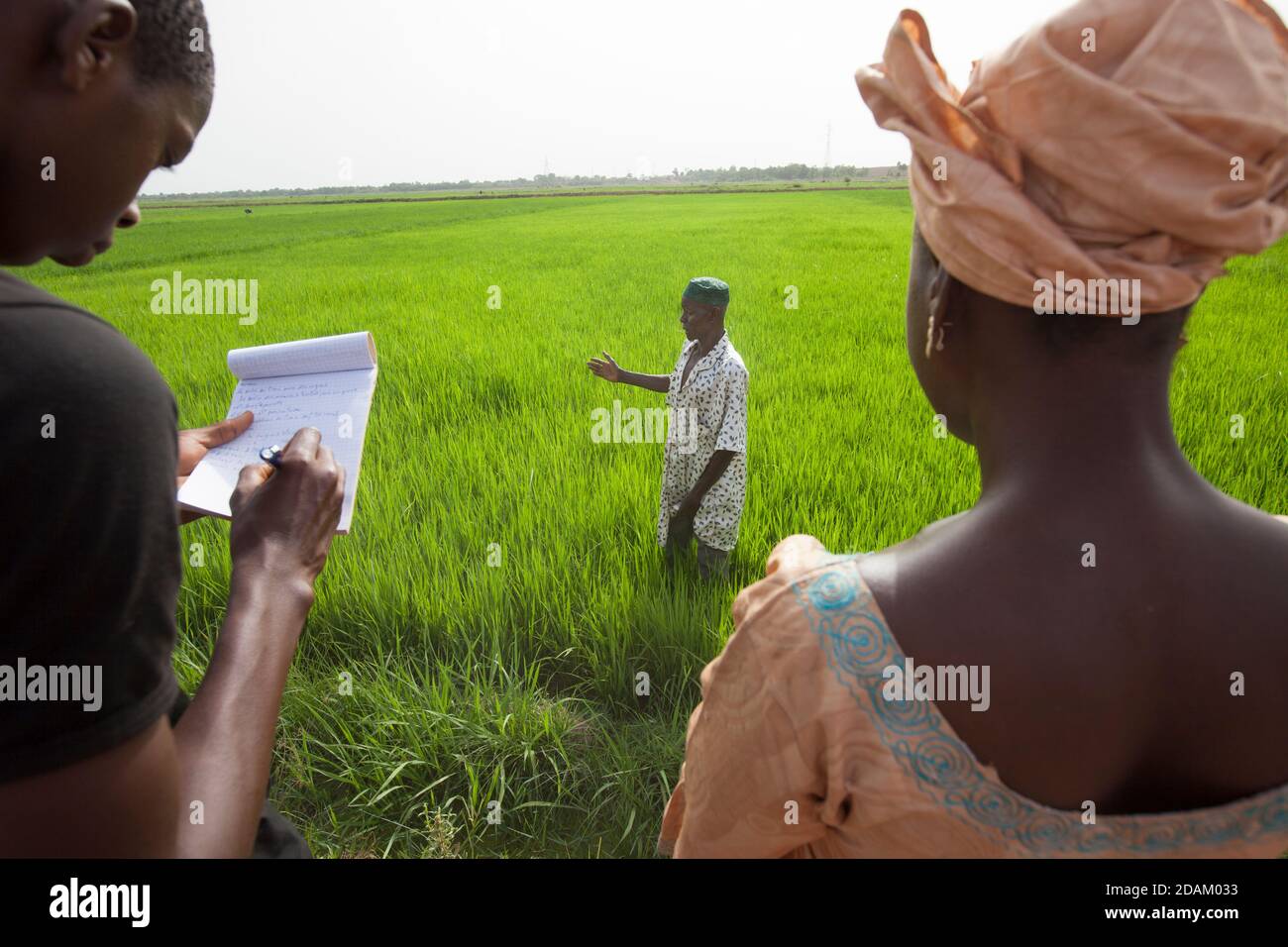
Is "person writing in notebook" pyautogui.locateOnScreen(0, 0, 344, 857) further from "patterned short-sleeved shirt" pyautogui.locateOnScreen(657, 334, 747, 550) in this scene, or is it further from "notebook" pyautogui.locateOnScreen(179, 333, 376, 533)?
"patterned short-sleeved shirt" pyautogui.locateOnScreen(657, 334, 747, 550)

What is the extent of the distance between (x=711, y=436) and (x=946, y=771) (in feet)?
6.64

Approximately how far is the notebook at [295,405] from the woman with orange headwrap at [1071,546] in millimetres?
976

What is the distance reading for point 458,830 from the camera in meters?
2.23

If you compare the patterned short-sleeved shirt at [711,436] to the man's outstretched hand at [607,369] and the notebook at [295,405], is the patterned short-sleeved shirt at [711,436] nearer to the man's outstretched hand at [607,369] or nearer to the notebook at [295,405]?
the man's outstretched hand at [607,369]

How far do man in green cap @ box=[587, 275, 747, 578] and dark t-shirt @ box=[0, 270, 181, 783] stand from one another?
7.10ft

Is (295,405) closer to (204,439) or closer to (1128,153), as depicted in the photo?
(204,439)

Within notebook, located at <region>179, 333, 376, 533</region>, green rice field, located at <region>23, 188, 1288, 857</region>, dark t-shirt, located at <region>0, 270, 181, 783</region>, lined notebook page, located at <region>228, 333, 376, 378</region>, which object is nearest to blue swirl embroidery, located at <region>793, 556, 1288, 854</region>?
dark t-shirt, located at <region>0, 270, 181, 783</region>

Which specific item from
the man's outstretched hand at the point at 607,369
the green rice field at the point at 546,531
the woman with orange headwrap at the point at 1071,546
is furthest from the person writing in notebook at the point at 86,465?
the man's outstretched hand at the point at 607,369

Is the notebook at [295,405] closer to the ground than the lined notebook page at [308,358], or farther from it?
closer to the ground

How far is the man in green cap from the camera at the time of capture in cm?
281

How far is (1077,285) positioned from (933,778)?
566mm

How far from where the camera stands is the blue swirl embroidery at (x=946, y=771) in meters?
0.88

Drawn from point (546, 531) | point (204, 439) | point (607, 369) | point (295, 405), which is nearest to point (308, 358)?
point (295, 405)
